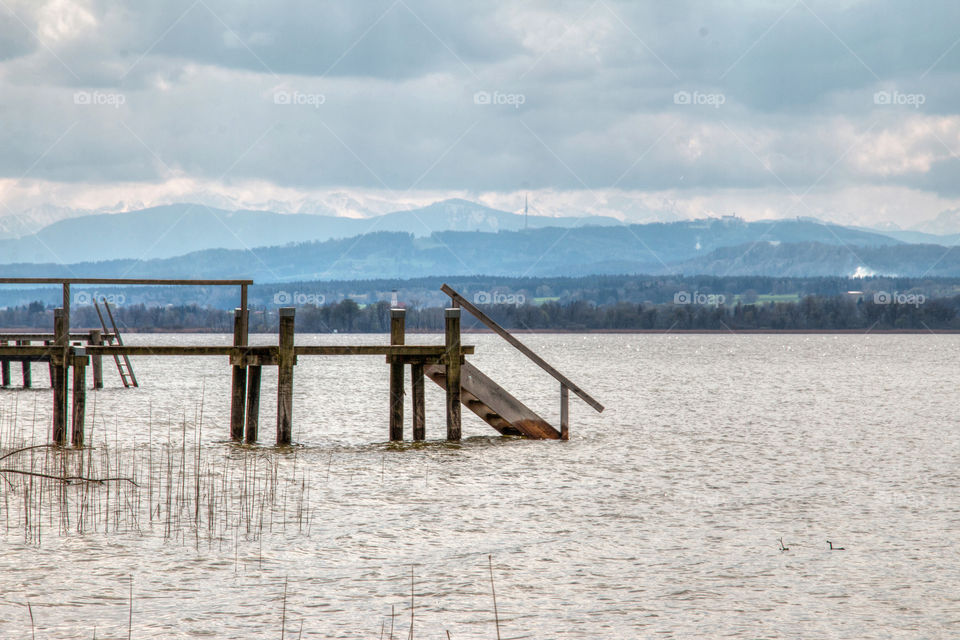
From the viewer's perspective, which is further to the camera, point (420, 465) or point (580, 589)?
point (420, 465)

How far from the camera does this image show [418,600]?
39.9 ft

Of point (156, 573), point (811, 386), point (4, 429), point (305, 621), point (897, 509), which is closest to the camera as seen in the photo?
point (305, 621)

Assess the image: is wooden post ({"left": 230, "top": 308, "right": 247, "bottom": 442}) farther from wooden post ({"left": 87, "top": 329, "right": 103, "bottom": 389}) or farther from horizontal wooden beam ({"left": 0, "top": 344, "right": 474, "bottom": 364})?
wooden post ({"left": 87, "top": 329, "right": 103, "bottom": 389})

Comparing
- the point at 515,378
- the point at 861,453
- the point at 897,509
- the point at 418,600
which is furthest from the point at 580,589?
the point at 515,378

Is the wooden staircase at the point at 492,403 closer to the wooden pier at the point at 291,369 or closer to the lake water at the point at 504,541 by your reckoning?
the wooden pier at the point at 291,369

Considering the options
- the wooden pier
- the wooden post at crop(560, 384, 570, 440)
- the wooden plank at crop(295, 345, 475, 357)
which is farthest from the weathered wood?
the wooden post at crop(560, 384, 570, 440)

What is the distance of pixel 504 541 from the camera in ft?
51.5

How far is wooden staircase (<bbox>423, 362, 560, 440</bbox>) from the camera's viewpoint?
25261 millimetres

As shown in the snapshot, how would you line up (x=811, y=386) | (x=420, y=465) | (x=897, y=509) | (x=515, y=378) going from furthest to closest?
(x=515, y=378), (x=811, y=386), (x=420, y=465), (x=897, y=509)

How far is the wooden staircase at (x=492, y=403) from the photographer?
25.3m

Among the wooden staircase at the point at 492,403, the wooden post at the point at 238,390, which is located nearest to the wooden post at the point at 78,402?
the wooden post at the point at 238,390

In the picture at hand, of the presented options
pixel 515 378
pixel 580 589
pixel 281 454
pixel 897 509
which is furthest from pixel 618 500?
pixel 515 378

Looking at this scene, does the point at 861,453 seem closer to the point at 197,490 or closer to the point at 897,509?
the point at 897,509

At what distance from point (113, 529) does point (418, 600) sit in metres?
5.74
